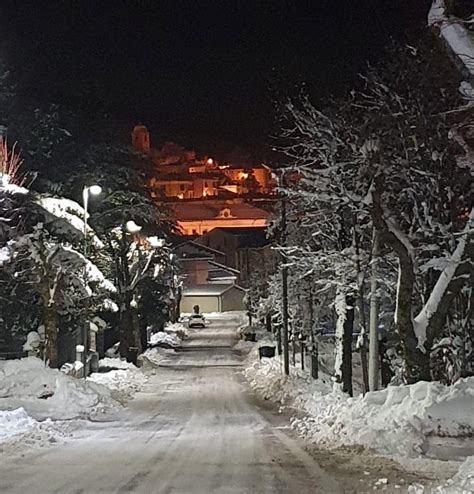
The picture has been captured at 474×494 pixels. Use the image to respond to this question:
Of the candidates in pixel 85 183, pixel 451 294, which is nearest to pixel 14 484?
pixel 451 294

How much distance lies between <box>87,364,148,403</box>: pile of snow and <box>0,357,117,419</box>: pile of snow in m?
2.94

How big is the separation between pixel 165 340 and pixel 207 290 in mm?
49557

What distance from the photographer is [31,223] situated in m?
33.2

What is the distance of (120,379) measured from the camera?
39906mm

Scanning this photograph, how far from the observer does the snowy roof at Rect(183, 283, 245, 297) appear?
120 meters

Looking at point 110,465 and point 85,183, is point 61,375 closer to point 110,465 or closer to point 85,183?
point 110,465

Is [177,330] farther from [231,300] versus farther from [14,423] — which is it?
[14,423]

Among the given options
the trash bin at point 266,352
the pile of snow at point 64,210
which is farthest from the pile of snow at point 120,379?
the trash bin at point 266,352

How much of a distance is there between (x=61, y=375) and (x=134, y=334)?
2354 cm

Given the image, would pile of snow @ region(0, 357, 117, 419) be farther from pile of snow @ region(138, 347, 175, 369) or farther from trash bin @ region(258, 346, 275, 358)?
trash bin @ region(258, 346, 275, 358)

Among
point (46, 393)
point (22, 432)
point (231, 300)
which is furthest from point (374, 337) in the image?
point (231, 300)

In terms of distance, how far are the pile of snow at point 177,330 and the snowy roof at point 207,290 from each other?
26134 mm

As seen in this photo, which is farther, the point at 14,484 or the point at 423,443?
the point at 423,443

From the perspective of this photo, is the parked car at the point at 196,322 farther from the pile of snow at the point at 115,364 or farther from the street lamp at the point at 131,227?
the street lamp at the point at 131,227
